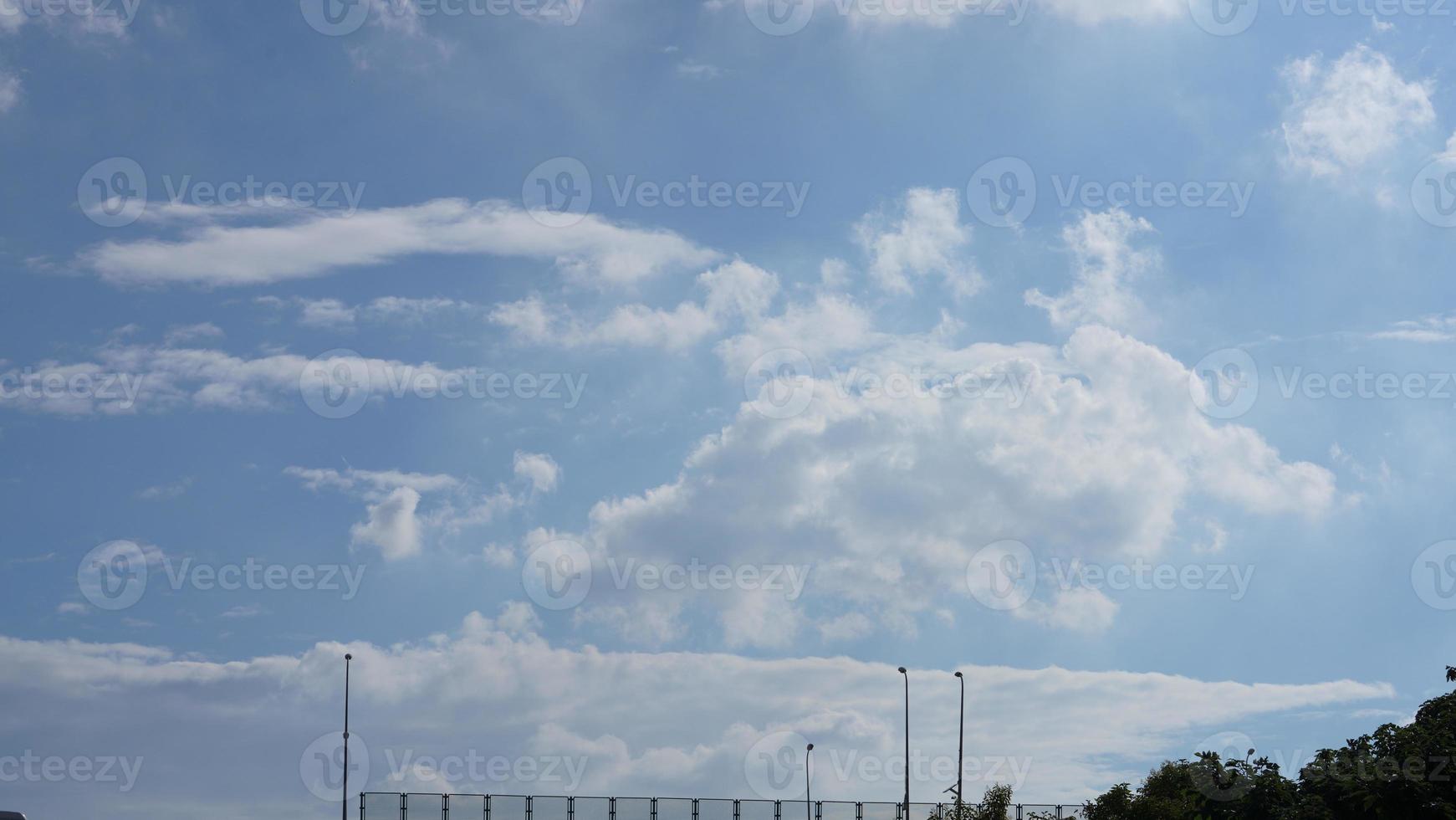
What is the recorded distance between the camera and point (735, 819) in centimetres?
7500

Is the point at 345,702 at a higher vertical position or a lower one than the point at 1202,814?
higher

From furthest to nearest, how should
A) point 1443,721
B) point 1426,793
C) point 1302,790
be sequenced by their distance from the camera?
point 1302,790 < point 1443,721 < point 1426,793

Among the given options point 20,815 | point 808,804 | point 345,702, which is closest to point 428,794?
point 345,702

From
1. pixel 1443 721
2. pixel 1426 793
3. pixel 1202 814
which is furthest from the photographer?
pixel 1202 814

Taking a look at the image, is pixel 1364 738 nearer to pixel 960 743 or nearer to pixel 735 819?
pixel 960 743

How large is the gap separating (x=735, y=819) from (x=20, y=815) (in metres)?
46.8

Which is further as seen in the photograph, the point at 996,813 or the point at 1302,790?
the point at 996,813

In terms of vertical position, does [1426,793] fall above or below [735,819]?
above

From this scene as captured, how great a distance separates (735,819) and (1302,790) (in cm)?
2852

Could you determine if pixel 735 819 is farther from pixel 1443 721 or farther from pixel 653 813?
pixel 1443 721

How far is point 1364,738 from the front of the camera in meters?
59.7

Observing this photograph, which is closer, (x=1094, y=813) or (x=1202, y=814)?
(x=1202, y=814)

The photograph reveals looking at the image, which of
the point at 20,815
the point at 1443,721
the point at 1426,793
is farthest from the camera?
the point at 1443,721

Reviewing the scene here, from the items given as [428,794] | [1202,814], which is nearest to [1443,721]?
[1202,814]
